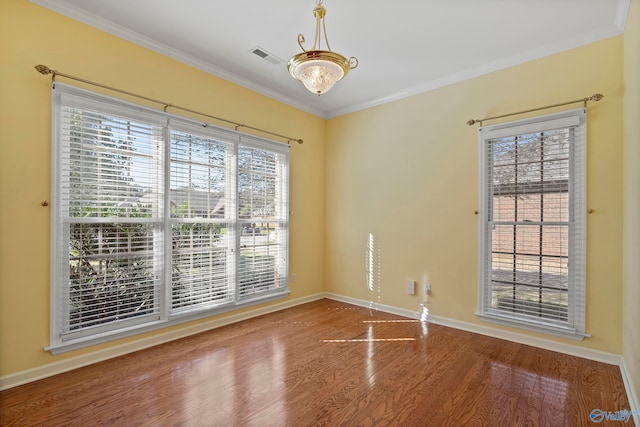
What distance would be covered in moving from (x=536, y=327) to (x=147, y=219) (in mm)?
3900

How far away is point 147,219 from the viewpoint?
297cm

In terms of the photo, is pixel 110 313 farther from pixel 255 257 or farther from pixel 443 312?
pixel 443 312

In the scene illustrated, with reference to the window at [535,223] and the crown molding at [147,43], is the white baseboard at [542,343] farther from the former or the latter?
the crown molding at [147,43]

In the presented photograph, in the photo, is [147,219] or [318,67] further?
[147,219]

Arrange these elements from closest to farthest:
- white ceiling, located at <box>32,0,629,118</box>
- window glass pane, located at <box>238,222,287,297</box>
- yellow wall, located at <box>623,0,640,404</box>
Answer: yellow wall, located at <box>623,0,640,404</box> < white ceiling, located at <box>32,0,629,118</box> < window glass pane, located at <box>238,222,287,297</box>

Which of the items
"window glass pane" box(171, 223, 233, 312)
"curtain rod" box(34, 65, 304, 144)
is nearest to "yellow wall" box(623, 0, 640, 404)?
"curtain rod" box(34, 65, 304, 144)

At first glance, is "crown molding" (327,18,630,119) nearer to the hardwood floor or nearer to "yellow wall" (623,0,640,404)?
"yellow wall" (623,0,640,404)

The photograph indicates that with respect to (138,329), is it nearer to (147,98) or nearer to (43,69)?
(147,98)

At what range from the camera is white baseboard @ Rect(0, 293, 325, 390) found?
91.5 inches

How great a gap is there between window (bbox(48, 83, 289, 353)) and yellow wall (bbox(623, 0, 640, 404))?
3.44m

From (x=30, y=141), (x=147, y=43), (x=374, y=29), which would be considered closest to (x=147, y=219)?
(x=30, y=141)

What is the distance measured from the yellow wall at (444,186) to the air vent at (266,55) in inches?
63.0

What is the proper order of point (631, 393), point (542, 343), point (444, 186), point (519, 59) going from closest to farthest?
point (631, 393) → point (542, 343) → point (519, 59) → point (444, 186)

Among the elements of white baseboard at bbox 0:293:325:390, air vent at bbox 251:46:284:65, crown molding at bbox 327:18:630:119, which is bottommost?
white baseboard at bbox 0:293:325:390
